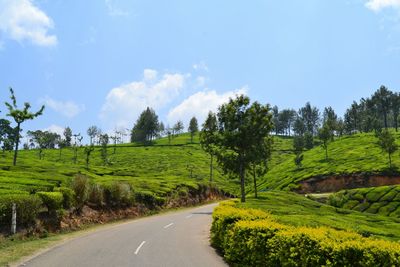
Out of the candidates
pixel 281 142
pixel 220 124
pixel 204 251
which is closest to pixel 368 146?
pixel 281 142

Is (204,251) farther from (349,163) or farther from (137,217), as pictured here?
(349,163)

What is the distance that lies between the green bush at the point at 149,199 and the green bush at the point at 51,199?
1485 centimetres

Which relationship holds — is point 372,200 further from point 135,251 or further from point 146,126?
point 146,126

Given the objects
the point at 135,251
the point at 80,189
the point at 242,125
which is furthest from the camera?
the point at 242,125

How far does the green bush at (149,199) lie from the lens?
39206mm

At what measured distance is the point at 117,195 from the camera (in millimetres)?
34031

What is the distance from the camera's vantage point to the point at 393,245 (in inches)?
308

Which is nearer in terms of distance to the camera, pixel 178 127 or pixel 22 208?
pixel 22 208

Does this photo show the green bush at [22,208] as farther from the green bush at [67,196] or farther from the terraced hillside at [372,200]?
the terraced hillside at [372,200]

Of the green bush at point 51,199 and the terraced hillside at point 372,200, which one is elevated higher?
the green bush at point 51,199

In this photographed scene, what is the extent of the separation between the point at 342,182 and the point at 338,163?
15.3 meters

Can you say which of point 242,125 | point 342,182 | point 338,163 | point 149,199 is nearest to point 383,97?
point 338,163

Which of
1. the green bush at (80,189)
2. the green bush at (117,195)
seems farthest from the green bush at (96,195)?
the green bush at (80,189)

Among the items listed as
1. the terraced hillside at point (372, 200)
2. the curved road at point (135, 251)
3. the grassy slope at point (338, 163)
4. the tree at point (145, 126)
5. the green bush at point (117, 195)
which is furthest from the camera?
the tree at point (145, 126)
